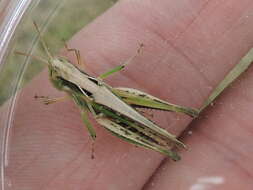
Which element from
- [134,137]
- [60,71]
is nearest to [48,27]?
[60,71]

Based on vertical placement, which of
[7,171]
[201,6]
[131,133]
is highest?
[201,6]

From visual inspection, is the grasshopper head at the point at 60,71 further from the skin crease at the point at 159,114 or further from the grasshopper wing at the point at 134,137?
the skin crease at the point at 159,114

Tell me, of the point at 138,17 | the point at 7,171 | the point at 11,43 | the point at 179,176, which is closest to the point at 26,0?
the point at 11,43

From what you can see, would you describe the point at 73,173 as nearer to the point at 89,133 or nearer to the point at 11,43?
the point at 89,133

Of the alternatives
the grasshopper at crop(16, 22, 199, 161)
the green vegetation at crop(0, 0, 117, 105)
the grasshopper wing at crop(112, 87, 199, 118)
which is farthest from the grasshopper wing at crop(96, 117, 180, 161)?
the green vegetation at crop(0, 0, 117, 105)

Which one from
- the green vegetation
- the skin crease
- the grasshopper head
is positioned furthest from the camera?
the green vegetation

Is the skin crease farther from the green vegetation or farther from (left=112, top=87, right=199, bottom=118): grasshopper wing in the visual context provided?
(left=112, top=87, right=199, bottom=118): grasshopper wing

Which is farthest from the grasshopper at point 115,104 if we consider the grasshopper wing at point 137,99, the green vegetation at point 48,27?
the green vegetation at point 48,27
